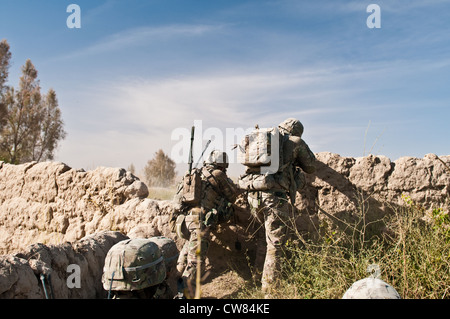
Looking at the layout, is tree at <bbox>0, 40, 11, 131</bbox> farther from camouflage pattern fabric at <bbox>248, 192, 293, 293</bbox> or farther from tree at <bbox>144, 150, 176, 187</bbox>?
camouflage pattern fabric at <bbox>248, 192, 293, 293</bbox>

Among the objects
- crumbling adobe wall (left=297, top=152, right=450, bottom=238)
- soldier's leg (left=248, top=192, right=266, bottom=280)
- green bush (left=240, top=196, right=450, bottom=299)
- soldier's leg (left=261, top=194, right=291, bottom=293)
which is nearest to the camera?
green bush (left=240, top=196, right=450, bottom=299)

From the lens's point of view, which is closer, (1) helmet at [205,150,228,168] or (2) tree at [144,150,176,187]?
(1) helmet at [205,150,228,168]

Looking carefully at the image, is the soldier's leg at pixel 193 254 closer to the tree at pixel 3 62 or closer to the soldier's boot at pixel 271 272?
the soldier's boot at pixel 271 272

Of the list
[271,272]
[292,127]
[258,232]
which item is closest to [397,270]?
[271,272]

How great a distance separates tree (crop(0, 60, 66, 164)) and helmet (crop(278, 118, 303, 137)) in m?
17.9

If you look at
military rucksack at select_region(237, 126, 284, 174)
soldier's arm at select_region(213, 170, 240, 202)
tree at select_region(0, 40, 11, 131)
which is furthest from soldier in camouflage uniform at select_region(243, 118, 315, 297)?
tree at select_region(0, 40, 11, 131)

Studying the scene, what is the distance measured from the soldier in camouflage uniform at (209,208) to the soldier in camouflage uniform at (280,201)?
22.0 inches

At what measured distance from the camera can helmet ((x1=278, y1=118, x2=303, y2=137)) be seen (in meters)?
5.70

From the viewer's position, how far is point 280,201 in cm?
528

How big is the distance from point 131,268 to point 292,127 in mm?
3138

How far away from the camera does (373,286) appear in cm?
329
